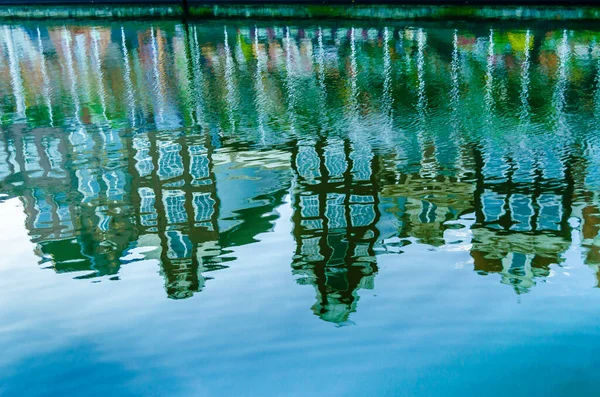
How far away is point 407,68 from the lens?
20.8m

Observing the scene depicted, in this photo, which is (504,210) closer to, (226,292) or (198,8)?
(226,292)

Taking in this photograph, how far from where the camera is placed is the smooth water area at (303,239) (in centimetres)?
627

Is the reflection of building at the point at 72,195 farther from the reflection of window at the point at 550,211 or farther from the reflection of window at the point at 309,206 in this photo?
the reflection of window at the point at 550,211

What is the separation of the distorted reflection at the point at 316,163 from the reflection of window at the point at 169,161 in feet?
0.15

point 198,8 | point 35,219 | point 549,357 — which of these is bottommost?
point 549,357

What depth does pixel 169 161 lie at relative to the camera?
38.9 ft

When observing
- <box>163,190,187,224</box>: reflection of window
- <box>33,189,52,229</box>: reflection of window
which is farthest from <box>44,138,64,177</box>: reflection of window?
<box>163,190,187,224</box>: reflection of window

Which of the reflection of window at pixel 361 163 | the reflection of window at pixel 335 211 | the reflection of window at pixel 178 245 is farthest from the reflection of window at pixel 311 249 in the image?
the reflection of window at pixel 361 163

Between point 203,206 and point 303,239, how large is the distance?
1.72 m

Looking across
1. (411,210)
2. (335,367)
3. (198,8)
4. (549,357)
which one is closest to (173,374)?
(335,367)

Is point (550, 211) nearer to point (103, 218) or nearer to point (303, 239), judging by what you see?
point (303, 239)

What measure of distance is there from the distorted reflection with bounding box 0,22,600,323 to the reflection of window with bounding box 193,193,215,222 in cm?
3

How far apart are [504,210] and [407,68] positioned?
11.9 m

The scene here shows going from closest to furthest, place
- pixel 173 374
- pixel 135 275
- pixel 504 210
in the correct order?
pixel 173 374, pixel 135 275, pixel 504 210
